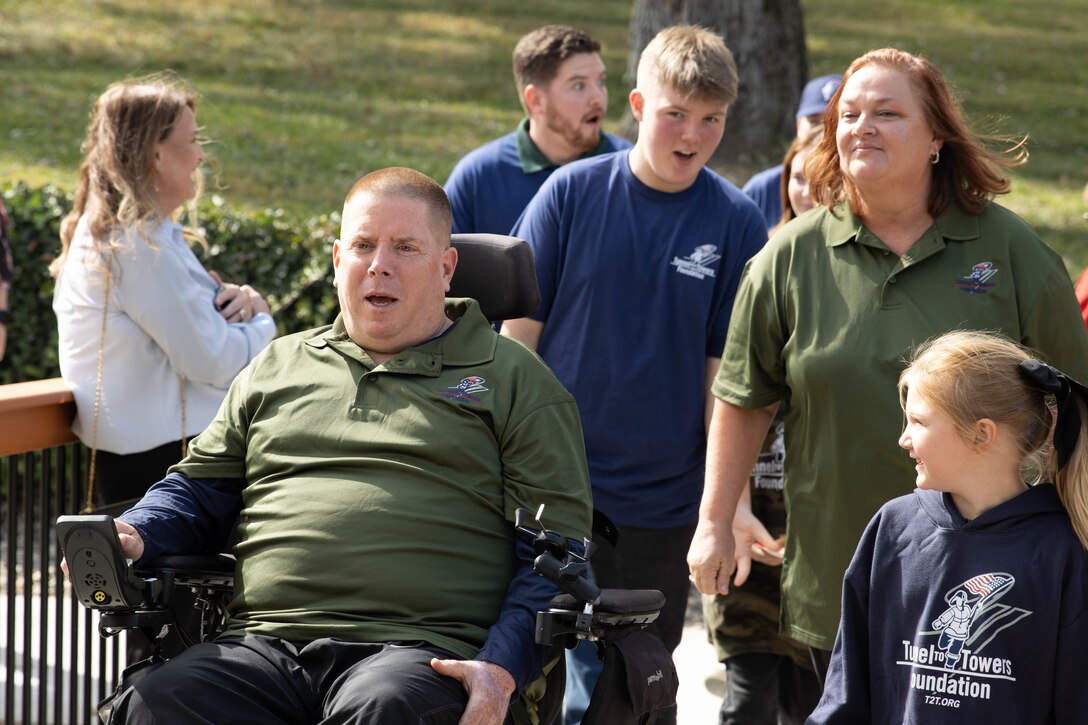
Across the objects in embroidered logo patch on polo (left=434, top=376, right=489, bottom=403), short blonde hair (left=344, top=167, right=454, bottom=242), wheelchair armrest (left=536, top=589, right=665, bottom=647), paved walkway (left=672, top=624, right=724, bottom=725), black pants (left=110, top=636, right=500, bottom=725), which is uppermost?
short blonde hair (left=344, top=167, right=454, bottom=242)

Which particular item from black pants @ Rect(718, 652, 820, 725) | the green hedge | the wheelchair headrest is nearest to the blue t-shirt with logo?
the wheelchair headrest

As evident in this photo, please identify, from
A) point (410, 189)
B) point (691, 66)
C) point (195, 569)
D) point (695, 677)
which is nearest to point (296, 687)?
point (195, 569)

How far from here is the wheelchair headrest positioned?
3.71 metres

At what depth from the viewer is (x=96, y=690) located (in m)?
4.84

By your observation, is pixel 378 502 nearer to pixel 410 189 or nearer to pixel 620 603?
pixel 620 603

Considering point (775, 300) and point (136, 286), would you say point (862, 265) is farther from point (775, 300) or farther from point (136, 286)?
point (136, 286)

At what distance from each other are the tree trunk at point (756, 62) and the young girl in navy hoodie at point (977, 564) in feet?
25.1

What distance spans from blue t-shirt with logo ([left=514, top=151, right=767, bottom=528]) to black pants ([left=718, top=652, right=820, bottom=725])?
1.60ft

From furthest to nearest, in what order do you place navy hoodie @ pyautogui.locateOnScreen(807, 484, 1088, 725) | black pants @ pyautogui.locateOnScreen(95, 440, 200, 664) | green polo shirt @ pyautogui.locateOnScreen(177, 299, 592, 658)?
black pants @ pyautogui.locateOnScreen(95, 440, 200, 664) < green polo shirt @ pyautogui.locateOnScreen(177, 299, 592, 658) < navy hoodie @ pyautogui.locateOnScreen(807, 484, 1088, 725)

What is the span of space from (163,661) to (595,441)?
58.2 inches

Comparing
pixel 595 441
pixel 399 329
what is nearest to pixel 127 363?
pixel 399 329

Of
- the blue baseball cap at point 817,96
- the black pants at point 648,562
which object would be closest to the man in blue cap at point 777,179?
the blue baseball cap at point 817,96

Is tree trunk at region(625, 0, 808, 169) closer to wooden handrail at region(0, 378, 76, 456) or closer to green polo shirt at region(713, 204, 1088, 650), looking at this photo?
wooden handrail at region(0, 378, 76, 456)

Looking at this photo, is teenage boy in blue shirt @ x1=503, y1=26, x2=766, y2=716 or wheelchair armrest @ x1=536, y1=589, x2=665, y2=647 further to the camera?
teenage boy in blue shirt @ x1=503, y1=26, x2=766, y2=716
